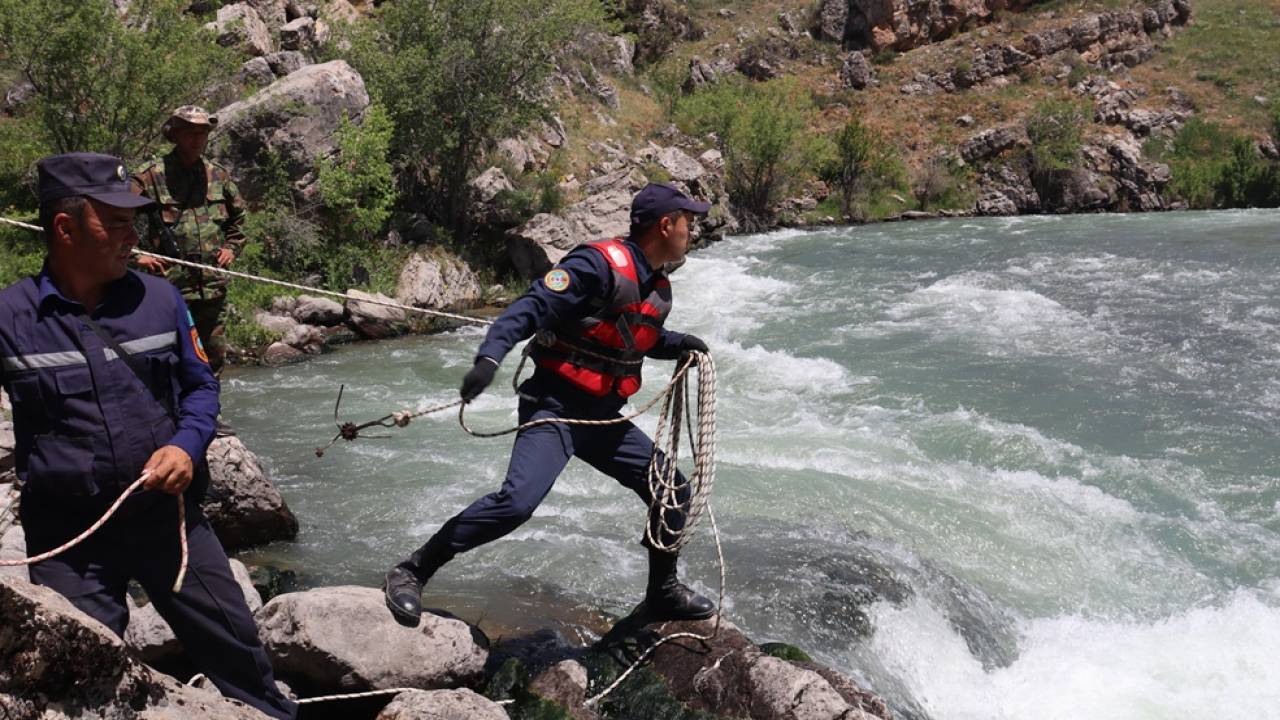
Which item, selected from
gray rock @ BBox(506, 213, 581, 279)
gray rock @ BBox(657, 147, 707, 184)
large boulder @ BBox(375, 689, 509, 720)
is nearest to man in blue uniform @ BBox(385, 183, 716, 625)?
large boulder @ BBox(375, 689, 509, 720)

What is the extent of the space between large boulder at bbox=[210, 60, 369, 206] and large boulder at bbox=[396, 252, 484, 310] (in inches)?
91.0

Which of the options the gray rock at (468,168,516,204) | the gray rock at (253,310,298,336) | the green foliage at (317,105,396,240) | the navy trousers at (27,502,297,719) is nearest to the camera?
the navy trousers at (27,502,297,719)

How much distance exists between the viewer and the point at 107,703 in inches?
103

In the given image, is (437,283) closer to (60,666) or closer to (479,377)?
(479,377)

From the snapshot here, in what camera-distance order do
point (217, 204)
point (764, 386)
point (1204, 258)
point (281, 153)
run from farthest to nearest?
1. point (1204, 258)
2. point (281, 153)
3. point (764, 386)
4. point (217, 204)

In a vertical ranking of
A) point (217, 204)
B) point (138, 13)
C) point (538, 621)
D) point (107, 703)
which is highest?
point (138, 13)

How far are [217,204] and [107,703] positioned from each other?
513 cm

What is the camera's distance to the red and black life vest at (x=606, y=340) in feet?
14.3

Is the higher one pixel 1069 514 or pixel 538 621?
pixel 538 621

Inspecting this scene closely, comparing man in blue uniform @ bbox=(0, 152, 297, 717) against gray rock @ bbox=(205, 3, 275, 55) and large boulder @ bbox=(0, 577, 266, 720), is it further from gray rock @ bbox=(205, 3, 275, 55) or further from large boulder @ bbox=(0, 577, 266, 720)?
gray rock @ bbox=(205, 3, 275, 55)

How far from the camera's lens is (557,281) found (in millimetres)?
4191

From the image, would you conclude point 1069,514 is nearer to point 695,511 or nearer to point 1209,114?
point 695,511

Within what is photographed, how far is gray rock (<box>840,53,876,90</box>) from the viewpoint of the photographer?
47.5 metres

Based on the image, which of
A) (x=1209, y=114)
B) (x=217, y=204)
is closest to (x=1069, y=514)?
(x=217, y=204)
